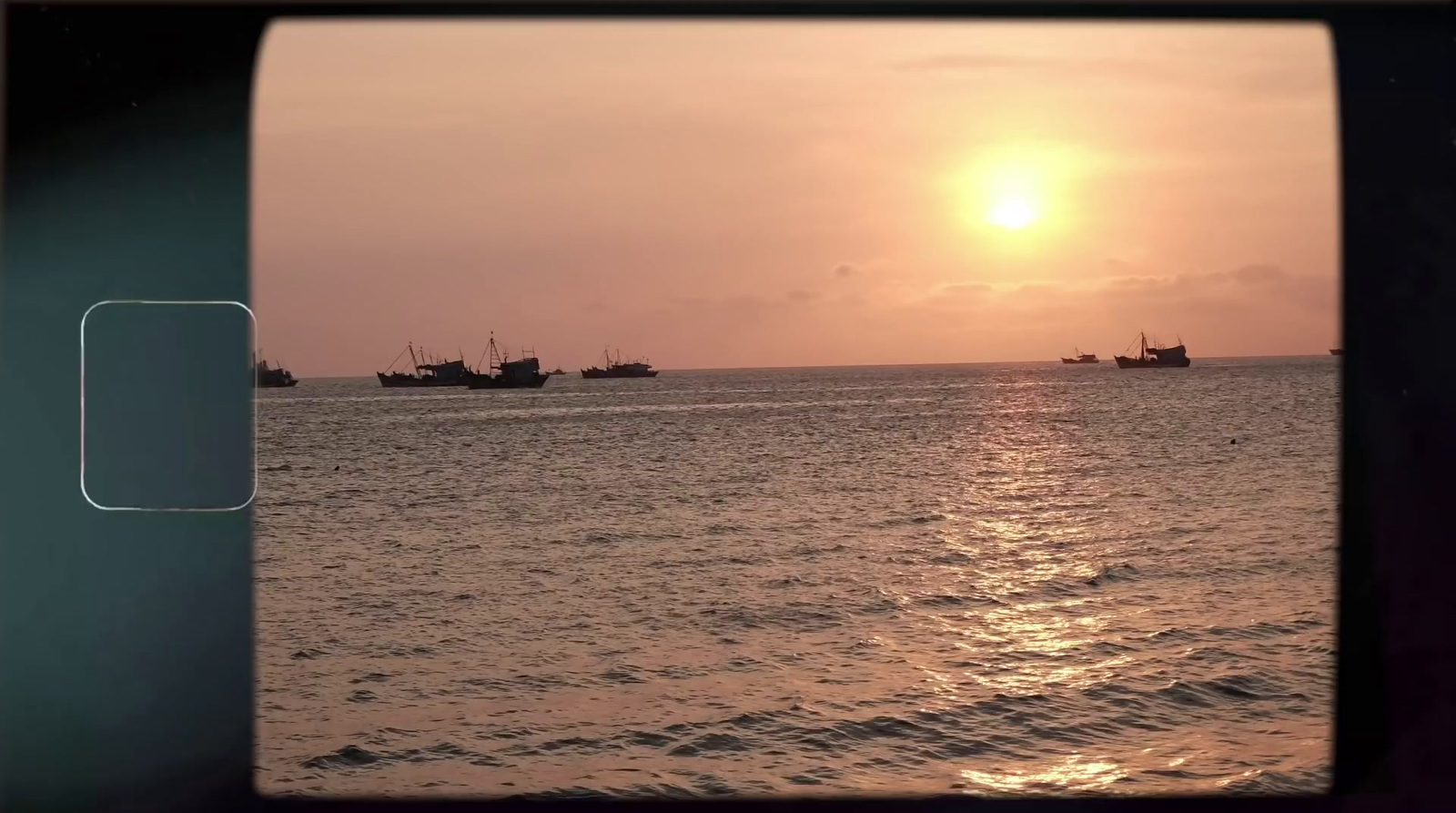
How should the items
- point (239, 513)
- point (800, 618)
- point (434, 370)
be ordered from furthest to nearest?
point (434, 370), point (800, 618), point (239, 513)

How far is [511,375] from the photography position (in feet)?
211

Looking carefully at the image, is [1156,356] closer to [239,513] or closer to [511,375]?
[511,375]

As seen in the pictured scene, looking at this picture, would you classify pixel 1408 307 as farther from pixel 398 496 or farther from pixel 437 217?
pixel 437 217

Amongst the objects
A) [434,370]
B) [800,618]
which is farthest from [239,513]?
[434,370]

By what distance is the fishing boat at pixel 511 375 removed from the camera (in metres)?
61.7

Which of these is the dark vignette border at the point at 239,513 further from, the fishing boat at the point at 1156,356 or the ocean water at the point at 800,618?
the fishing boat at the point at 1156,356

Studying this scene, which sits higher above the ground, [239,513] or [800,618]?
[239,513]

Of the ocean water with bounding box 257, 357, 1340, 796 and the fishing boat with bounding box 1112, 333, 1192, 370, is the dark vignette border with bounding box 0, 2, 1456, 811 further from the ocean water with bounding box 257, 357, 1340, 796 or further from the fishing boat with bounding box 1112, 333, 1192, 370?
the fishing boat with bounding box 1112, 333, 1192, 370

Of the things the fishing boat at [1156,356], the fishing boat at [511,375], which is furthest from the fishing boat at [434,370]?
the fishing boat at [1156,356]

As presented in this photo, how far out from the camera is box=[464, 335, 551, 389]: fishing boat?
6169 cm

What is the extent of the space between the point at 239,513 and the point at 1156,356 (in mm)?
72820

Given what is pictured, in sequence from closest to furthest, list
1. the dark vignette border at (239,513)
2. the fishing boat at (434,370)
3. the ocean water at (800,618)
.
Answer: the dark vignette border at (239,513) < the ocean water at (800,618) < the fishing boat at (434,370)

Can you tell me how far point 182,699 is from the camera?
1.48 m

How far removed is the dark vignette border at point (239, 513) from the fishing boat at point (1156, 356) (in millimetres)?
69000
